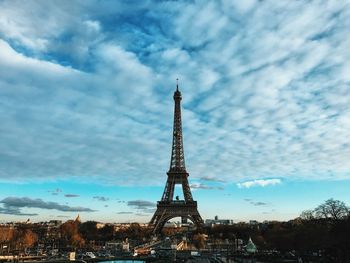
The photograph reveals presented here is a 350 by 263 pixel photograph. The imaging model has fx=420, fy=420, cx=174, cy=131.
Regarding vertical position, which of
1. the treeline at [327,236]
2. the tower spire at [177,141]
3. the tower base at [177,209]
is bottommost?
the treeline at [327,236]

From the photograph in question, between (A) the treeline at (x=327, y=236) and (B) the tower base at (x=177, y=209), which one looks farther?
(B) the tower base at (x=177, y=209)

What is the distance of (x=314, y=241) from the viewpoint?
59.4 m

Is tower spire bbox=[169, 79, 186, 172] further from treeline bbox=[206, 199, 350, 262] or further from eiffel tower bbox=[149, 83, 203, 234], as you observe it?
treeline bbox=[206, 199, 350, 262]

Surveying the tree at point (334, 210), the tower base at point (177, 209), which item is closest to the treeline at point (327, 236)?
the tree at point (334, 210)

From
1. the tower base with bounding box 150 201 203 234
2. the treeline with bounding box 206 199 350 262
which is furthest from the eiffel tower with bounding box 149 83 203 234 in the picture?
the treeline with bounding box 206 199 350 262

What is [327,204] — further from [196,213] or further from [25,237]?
[25,237]

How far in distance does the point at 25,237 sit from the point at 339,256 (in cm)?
7778

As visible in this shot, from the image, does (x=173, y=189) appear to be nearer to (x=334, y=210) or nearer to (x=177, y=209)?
(x=177, y=209)

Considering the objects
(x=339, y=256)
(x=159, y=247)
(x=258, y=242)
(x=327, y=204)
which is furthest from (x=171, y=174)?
(x=339, y=256)

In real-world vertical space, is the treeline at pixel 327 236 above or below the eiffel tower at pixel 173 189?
below

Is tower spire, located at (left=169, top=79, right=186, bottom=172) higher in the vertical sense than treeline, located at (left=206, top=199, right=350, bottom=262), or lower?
higher

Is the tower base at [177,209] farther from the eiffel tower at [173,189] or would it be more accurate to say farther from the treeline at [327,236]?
the treeline at [327,236]

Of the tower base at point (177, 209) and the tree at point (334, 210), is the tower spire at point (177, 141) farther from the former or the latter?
the tree at point (334, 210)

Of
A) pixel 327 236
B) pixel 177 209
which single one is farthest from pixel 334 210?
pixel 177 209
